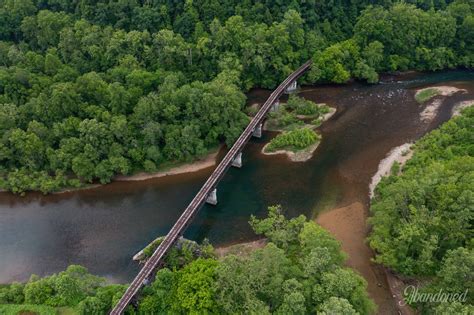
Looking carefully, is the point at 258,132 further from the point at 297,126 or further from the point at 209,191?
the point at 209,191

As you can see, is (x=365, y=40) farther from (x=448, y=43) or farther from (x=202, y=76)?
(x=202, y=76)

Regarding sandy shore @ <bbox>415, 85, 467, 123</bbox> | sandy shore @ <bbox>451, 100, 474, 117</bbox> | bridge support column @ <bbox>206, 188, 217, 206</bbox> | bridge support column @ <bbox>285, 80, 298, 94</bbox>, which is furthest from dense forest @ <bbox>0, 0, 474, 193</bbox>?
sandy shore @ <bbox>451, 100, 474, 117</bbox>

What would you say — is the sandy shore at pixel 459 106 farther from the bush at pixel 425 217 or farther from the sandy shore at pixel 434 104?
the bush at pixel 425 217

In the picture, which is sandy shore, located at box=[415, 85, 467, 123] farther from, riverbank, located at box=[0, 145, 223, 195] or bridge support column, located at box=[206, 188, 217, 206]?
bridge support column, located at box=[206, 188, 217, 206]

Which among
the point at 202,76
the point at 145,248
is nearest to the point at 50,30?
the point at 202,76

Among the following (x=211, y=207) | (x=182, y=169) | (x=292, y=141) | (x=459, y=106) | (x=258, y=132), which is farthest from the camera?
(x=459, y=106)

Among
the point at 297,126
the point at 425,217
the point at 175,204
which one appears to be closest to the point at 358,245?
the point at 425,217

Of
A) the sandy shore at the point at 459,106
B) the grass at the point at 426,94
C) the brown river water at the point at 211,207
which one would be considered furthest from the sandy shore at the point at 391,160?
the grass at the point at 426,94
